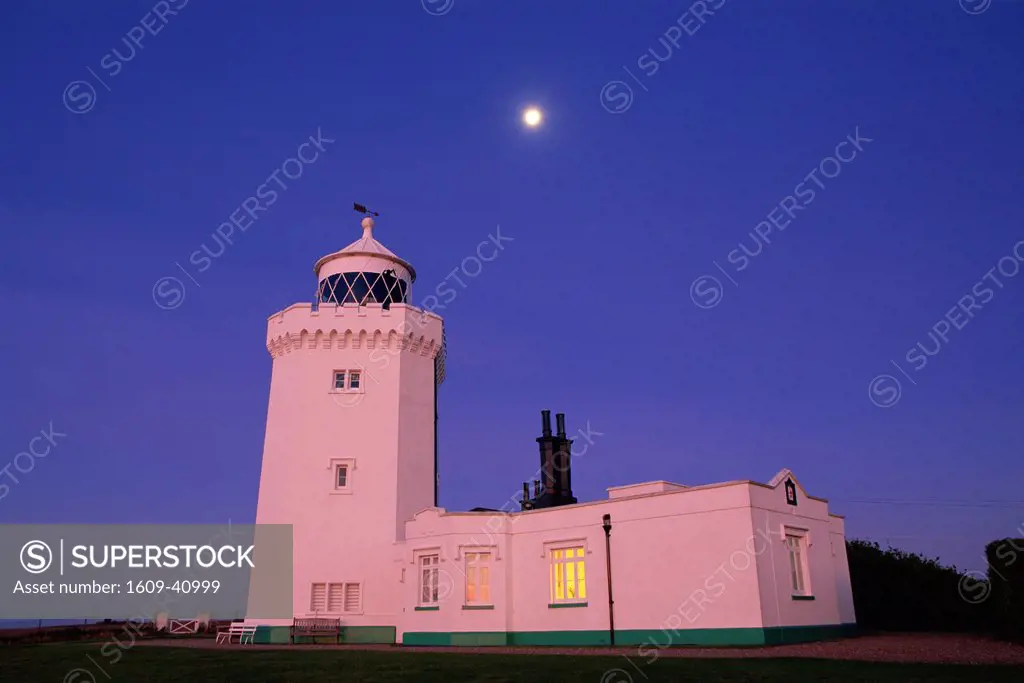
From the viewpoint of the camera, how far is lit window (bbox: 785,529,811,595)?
19.2m

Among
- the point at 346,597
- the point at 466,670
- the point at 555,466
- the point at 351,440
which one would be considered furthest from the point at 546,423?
the point at 466,670

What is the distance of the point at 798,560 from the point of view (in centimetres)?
1959

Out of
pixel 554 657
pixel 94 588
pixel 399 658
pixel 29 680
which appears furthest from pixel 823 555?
pixel 94 588

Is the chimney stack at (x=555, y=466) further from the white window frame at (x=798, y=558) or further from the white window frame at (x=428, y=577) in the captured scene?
the white window frame at (x=798, y=558)

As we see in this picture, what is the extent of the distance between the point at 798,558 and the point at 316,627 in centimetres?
1516

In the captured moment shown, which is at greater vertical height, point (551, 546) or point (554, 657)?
point (551, 546)

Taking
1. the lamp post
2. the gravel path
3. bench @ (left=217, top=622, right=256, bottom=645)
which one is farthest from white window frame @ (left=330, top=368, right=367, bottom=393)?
the gravel path

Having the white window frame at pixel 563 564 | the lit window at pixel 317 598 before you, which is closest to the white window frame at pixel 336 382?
the lit window at pixel 317 598

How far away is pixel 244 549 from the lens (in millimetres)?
25938

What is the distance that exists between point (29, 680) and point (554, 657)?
919cm

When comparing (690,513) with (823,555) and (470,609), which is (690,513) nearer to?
(823,555)

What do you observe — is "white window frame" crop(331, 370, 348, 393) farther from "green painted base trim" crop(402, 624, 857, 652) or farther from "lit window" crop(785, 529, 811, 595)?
"lit window" crop(785, 529, 811, 595)

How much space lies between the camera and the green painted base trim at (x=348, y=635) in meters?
23.9

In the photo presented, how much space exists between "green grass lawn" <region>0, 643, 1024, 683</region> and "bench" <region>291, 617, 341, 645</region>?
308 inches
